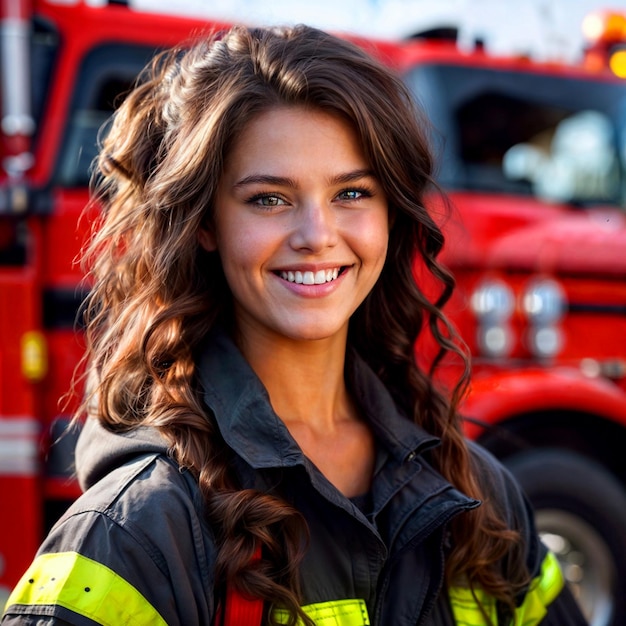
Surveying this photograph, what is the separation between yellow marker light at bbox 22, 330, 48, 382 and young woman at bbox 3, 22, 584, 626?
127cm

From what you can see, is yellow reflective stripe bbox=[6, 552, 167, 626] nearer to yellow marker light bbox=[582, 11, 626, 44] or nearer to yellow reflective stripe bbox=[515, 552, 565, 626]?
yellow reflective stripe bbox=[515, 552, 565, 626]

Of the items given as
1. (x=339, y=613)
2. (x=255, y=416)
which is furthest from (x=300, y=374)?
(x=339, y=613)

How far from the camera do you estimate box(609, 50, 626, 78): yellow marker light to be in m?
4.00

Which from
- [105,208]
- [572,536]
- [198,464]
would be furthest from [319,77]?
[572,536]

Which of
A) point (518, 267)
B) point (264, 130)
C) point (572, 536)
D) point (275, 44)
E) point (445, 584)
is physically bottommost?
point (572, 536)

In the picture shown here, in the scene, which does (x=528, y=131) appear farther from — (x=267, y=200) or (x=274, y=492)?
(x=274, y=492)

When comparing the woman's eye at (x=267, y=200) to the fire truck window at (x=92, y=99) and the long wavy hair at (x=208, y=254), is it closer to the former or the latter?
the long wavy hair at (x=208, y=254)

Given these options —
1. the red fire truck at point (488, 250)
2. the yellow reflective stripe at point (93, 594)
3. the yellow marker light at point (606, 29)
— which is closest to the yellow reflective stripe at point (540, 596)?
the yellow reflective stripe at point (93, 594)

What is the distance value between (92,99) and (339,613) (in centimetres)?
240

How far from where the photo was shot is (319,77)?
164cm

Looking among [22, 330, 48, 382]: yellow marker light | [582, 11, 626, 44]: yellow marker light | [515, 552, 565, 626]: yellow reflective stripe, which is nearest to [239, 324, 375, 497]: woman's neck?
[515, 552, 565, 626]: yellow reflective stripe

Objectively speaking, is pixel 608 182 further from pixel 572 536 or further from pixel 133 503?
pixel 133 503

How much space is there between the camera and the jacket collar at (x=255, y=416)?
1.51 m

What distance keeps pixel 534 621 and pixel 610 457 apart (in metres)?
2.14
